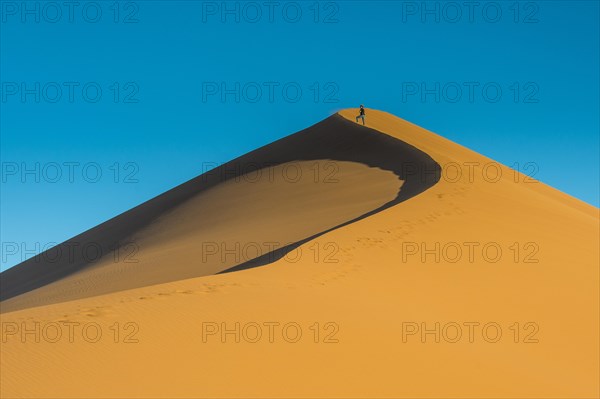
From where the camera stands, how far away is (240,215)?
2386cm

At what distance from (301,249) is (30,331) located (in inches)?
274

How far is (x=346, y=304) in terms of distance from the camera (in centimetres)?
985

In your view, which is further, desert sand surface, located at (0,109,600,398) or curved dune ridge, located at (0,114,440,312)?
→ curved dune ridge, located at (0,114,440,312)

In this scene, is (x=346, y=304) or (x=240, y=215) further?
(x=240, y=215)

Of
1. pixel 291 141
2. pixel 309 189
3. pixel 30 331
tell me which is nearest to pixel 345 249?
pixel 30 331

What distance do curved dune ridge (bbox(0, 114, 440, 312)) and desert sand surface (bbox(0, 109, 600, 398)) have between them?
16cm

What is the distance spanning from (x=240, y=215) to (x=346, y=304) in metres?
14.3

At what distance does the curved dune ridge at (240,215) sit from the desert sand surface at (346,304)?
6.1 inches

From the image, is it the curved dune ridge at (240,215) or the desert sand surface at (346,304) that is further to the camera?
the curved dune ridge at (240,215)

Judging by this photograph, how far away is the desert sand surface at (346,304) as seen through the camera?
705 centimetres

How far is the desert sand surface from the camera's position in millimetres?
7047

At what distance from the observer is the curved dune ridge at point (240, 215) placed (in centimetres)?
1781

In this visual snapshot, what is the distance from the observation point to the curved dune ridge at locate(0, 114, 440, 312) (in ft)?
58.4

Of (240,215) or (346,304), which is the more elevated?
(240,215)
